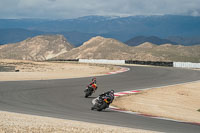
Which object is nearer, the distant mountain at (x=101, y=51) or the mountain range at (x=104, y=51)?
the mountain range at (x=104, y=51)

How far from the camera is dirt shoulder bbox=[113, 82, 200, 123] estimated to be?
16484 millimetres

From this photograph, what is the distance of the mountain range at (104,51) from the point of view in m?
137

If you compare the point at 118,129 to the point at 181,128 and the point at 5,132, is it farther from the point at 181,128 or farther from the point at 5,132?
the point at 5,132

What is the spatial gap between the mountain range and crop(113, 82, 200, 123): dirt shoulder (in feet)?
327

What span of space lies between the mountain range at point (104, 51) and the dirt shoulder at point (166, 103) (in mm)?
99623

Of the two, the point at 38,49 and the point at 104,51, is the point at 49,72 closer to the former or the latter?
the point at 104,51

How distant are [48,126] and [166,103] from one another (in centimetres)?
1096

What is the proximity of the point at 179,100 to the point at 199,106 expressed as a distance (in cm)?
154

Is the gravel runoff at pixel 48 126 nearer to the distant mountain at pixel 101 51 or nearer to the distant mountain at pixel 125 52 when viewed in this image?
the distant mountain at pixel 125 52

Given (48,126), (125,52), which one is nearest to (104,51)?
(125,52)

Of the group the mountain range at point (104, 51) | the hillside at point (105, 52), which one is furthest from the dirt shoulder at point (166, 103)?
the hillside at point (105, 52)

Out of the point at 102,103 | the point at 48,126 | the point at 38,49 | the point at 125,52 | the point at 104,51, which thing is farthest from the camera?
the point at 38,49

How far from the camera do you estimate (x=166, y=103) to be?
20.4m

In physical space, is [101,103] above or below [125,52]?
below
